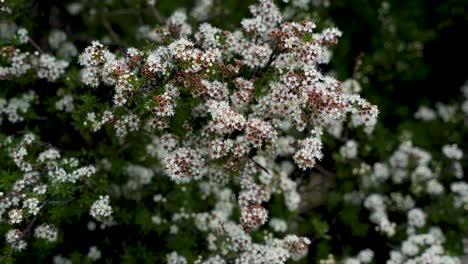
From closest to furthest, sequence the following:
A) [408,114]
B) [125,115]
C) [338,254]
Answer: [125,115] < [338,254] < [408,114]

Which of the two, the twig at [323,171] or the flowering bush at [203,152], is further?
the twig at [323,171]

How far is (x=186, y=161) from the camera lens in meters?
5.79

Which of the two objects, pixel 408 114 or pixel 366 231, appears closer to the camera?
pixel 366 231

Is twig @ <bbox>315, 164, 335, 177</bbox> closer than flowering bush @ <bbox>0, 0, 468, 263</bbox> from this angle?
No

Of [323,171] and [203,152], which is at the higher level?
[323,171]

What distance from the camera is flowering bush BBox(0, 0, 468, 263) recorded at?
5.75 metres

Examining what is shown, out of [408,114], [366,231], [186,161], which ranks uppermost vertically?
[408,114]

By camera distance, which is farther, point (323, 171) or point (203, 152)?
point (323, 171)

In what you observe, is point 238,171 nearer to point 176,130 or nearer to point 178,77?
point 176,130

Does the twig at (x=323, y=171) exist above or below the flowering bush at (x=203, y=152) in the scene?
above

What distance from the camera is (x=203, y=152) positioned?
6.36 metres

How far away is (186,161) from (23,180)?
1919 millimetres

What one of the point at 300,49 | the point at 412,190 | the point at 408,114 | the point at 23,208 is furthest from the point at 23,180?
the point at 408,114

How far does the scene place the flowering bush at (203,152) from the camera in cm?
575
